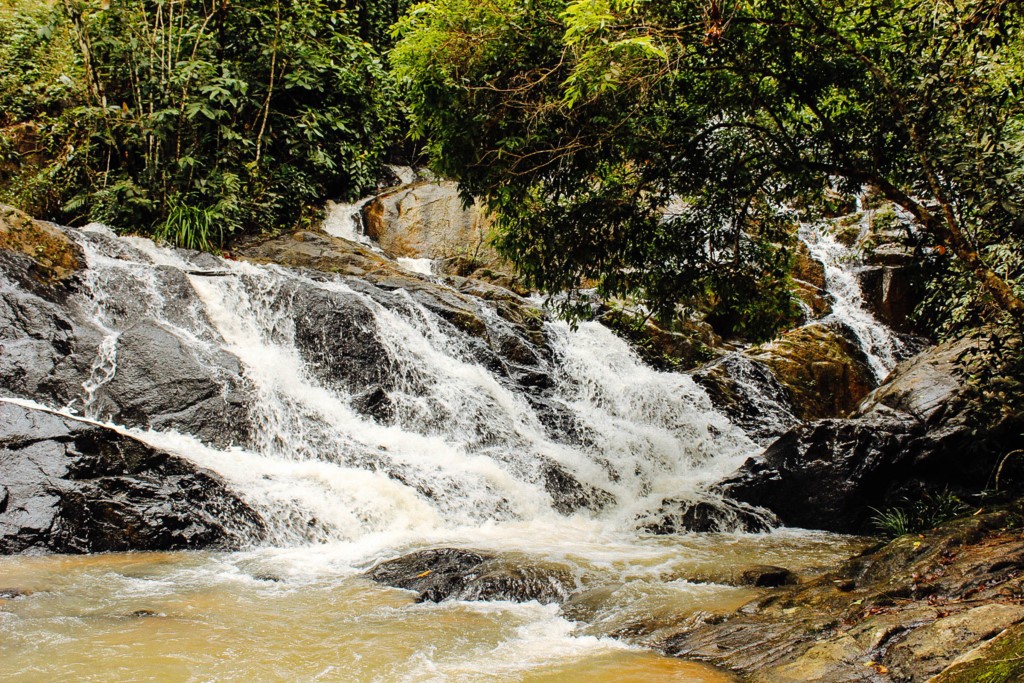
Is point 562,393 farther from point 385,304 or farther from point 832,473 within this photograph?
point 832,473

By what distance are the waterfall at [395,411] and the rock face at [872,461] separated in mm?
994

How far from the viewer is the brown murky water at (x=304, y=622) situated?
3678 mm

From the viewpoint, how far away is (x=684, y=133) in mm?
6805

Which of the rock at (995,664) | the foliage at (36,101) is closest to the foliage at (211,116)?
the foliage at (36,101)

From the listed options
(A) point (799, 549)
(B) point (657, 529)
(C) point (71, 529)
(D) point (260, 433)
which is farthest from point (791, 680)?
(D) point (260, 433)

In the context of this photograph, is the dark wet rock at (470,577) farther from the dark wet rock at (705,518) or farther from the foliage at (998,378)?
the foliage at (998,378)

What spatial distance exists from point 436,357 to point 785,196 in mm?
4914

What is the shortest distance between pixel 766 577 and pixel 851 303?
10.6 meters

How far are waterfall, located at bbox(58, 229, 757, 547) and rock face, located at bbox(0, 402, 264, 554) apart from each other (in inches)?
14.0

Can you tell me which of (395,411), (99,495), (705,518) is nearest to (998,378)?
(705,518)

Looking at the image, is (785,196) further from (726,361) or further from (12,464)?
(12,464)

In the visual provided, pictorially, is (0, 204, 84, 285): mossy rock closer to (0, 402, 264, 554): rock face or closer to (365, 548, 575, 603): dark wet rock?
(0, 402, 264, 554): rock face

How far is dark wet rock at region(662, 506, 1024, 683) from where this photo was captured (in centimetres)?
328

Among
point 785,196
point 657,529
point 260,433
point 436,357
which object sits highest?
point 785,196
